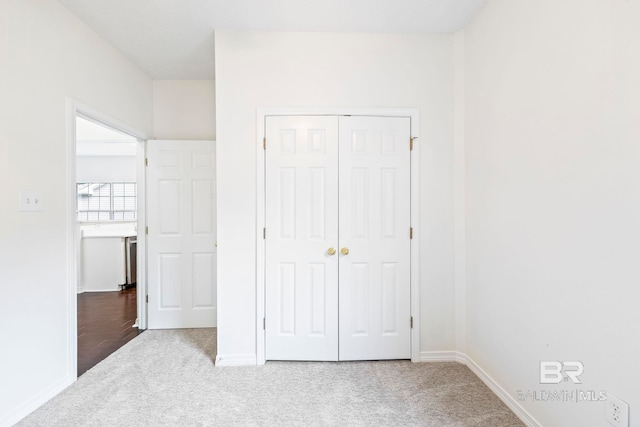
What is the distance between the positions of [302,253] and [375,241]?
2.02 ft

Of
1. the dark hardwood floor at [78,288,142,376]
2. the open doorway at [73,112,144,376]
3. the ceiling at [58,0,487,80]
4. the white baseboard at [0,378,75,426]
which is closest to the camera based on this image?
the white baseboard at [0,378,75,426]

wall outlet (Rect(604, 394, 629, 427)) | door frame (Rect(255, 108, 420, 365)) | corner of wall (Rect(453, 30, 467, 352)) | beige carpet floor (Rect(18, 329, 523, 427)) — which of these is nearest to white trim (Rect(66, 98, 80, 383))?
beige carpet floor (Rect(18, 329, 523, 427))

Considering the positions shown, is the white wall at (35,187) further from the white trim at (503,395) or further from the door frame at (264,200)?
the white trim at (503,395)

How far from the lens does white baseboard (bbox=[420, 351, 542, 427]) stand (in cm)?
177

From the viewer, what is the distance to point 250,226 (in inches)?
96.7

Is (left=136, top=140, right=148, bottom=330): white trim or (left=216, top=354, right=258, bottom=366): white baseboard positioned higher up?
(left=136, top=140, right=148, bottom=330): white trim

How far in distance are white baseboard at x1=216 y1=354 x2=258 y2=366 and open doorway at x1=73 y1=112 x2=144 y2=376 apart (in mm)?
1049

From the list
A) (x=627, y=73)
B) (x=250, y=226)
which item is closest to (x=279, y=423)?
(x=250, y=226)

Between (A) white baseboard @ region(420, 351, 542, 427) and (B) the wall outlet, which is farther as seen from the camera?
(A) white baseboard @ region(420, 351, 542, 427)

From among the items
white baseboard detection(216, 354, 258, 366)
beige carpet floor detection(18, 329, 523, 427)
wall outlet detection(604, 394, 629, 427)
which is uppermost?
wall outlet detection(604, 394, 629, 427)

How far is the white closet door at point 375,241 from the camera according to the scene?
2.47 meters

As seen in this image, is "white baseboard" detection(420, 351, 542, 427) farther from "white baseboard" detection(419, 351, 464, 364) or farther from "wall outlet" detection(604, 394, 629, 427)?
"wall outlet" detection(604, 394, 629, 427)

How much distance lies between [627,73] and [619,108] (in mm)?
135

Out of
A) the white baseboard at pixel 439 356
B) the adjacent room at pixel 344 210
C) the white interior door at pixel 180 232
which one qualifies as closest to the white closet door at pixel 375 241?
A: the adjacent room at pixel 344 210
